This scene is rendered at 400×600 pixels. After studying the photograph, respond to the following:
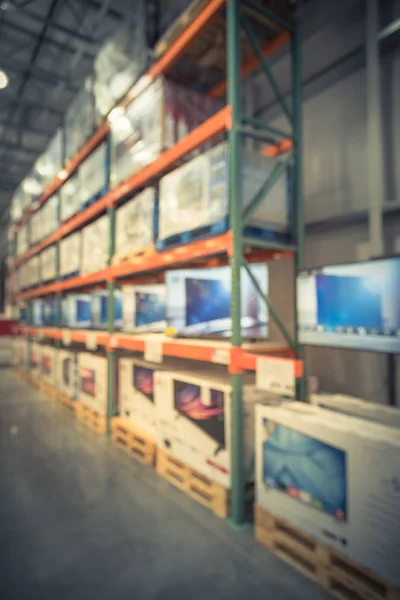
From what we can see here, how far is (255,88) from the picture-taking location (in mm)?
4586

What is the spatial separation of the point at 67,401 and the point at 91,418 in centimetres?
127

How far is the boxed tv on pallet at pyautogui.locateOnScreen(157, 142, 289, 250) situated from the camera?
2945 mm

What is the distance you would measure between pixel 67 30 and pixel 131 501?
746 centimetres

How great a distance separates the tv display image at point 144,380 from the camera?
3980 millimetres

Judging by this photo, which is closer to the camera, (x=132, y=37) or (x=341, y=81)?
(x=341, y=81)

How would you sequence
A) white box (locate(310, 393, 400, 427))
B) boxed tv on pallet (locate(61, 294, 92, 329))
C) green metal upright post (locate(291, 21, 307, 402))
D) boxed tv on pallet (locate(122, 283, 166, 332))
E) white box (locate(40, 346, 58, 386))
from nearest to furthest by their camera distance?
white box (locate(310, 393, 400, 427)) → green metal upright post (locate(291, 21, 307, 402)) → boxed tv on pallet (locate(122, 283, 166, 332)) → boxed tv on pallet (locate(61, 294, 92, 329)) → white box (locate(40, 346, 58, 386))

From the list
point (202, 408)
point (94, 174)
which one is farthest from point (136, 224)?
point (202, 408)

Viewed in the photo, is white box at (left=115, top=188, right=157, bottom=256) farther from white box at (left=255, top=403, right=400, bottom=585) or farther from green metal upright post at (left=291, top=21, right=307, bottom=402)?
white box at (left=255, top=403, right=400, bottom=585)

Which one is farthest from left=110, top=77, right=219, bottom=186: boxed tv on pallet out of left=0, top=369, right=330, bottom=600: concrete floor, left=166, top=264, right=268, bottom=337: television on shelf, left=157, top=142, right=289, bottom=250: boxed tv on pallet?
left=0, top=369, right=330, bottom=600: concrete floor

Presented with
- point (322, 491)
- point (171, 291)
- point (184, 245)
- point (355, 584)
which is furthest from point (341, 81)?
point (355, 584)

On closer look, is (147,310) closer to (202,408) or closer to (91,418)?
(202,408)

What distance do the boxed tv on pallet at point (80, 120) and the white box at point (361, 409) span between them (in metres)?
4.96

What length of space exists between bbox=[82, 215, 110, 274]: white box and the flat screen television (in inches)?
114

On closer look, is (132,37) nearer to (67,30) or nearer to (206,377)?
(67,30)
